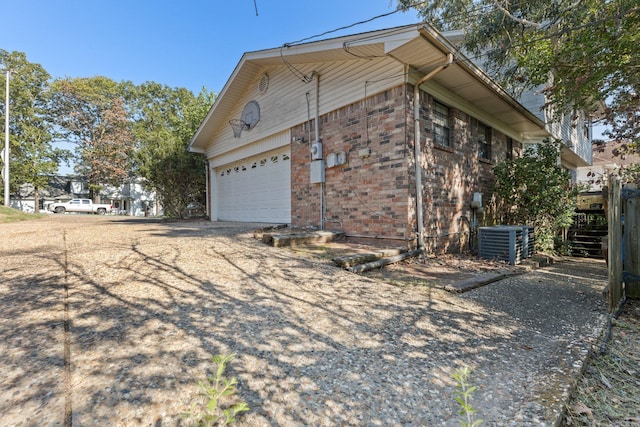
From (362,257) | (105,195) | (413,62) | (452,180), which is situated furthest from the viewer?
(105,195)

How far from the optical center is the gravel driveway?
5.11ft

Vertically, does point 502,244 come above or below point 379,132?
below

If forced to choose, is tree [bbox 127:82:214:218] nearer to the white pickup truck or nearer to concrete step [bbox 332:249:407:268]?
concrete step [bbox 332:249:407:268]

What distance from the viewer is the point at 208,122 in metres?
11.1

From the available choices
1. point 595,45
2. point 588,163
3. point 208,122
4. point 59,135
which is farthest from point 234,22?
point 59,135

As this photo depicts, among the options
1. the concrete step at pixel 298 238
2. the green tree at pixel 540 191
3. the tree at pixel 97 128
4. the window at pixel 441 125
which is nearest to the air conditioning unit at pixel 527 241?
the green tree at pixel 540 191

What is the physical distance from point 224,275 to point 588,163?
1970 cm

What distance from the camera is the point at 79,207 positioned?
29.4 m

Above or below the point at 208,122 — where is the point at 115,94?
above

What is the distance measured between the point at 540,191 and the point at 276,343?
7442 mm

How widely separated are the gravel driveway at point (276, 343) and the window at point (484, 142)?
4767 millimetres

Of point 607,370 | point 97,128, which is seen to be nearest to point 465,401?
point 607,370

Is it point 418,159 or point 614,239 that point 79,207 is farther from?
point 614,239

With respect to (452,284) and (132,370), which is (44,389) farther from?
(452,284)
